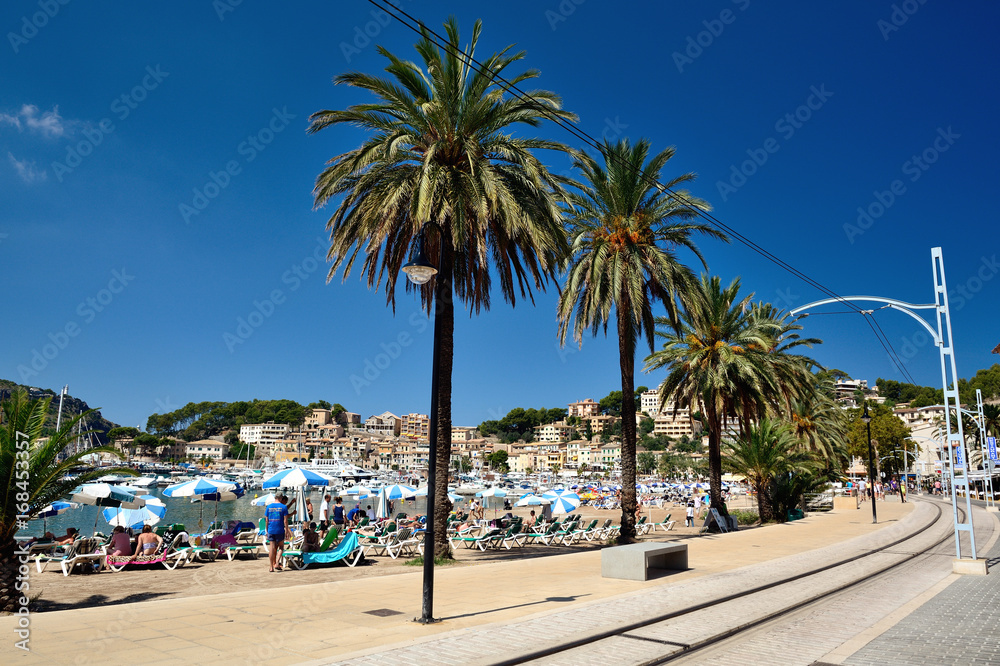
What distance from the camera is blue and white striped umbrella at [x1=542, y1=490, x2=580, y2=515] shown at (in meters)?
28.3

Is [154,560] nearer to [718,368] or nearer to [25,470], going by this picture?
[25,470]

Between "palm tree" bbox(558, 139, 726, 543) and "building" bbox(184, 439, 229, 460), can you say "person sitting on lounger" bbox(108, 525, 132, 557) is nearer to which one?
"palm tree" bbox(558, 139, 726, 543)

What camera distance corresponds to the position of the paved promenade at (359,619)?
648 centimetres

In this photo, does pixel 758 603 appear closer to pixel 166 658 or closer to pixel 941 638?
pixel 941 638

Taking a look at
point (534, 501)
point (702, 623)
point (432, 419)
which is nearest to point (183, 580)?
point (432, 419)

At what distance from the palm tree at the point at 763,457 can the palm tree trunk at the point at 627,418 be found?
11877 mm

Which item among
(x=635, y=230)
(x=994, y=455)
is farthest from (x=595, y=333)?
(x=994, y=455)

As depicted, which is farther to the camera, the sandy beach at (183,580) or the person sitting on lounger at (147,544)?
the person sitting on lounger at (147,544)

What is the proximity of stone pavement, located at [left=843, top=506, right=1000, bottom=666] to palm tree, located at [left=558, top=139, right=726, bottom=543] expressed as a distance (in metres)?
10.8

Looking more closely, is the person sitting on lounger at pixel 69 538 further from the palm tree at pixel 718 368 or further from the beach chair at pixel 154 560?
the palm tree at pixel 718 368

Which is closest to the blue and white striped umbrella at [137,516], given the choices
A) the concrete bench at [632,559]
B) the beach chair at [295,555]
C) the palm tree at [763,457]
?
the beach chair at [295,555]

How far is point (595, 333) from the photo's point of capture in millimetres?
21953

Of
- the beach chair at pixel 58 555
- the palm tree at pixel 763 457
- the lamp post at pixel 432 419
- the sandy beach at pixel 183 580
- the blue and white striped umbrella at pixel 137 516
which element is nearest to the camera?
the lamp post at pixel 432 419

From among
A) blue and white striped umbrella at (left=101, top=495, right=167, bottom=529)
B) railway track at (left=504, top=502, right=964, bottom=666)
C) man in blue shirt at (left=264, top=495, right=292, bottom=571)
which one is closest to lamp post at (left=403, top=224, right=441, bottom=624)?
railway track at (left=504, top=502, right=964, bottom=666)
